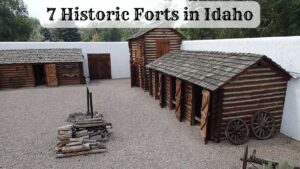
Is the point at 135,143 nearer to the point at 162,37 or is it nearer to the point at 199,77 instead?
the point at 199,77

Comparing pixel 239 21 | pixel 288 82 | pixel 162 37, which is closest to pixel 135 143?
pixel 288 82

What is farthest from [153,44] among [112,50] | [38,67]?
[38,67]

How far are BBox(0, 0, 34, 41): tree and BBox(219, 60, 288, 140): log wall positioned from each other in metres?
38.4

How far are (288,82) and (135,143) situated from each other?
21.5 feet

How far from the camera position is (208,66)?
1038 cm

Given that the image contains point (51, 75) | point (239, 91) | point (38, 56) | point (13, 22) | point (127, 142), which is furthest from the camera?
point (13, 22)

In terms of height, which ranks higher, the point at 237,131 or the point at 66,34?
the point at 66,34

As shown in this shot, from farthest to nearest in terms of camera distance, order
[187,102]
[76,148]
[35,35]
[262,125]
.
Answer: [35,35] → [187,102] → [262,125] → [76,148]

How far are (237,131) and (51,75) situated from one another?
1730 centimetres

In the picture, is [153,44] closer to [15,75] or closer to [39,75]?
[39,75]

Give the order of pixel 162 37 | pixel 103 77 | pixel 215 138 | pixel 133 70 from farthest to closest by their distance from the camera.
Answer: pixel 103 77 → pixel 133 70 → pixel 162 37 → pixel 215 138

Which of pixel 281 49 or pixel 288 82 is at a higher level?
pixel 281 49

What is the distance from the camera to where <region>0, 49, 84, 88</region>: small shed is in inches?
780

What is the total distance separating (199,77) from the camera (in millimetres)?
9703
